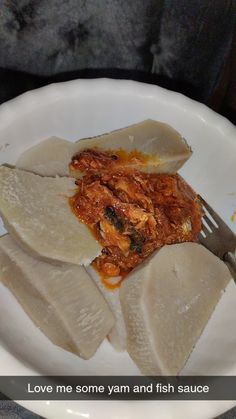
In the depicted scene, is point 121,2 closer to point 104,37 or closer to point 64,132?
point 104,37

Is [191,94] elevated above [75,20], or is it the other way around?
[75,20]

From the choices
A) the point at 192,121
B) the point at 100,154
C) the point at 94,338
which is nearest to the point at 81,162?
the point at 100,154

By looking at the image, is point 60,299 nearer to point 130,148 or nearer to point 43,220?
point 43,220

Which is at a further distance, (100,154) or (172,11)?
(172,11)
